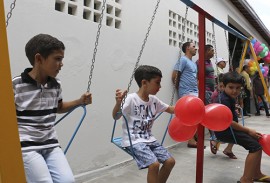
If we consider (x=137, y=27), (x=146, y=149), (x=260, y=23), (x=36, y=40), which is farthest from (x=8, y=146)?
(x=260, y=23)

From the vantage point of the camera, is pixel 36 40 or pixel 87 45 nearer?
A: pixel 36 40

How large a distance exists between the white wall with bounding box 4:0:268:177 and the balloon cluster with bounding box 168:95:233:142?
848 mm

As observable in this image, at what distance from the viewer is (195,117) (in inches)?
88.0

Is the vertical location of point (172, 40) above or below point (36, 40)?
above

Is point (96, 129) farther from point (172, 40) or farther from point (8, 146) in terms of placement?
point (172, 40)

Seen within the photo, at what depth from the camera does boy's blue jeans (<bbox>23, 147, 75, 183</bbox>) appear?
154cm

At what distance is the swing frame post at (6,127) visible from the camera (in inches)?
44.3

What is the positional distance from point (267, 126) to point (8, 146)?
6259 millimetres

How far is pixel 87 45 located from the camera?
2.84 m

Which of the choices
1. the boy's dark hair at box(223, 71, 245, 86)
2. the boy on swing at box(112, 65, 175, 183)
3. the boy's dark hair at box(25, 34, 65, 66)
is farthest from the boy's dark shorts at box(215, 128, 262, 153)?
the boy's dark hair at box(25, 34, 65, 66)

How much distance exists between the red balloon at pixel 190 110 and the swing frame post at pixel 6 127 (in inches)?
53.2

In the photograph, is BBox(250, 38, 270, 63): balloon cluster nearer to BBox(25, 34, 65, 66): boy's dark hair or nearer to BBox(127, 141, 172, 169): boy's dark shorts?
BBox(127, 141, 172, 169): boy's dark shorts

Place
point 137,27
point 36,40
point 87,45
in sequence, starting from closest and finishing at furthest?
point 36,40, point 87,45, point 137,27

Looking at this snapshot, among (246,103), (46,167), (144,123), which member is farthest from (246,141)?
(246,103)
